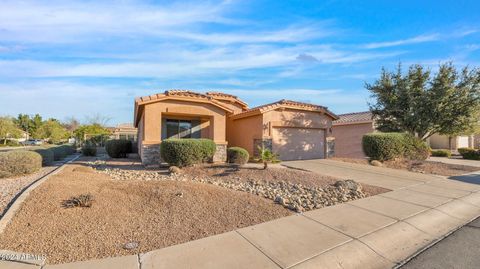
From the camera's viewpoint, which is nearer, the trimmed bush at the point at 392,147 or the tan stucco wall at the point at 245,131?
the trimmed bush at the point at 392,147

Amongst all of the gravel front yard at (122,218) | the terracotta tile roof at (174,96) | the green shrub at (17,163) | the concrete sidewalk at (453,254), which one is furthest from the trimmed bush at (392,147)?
the green shrub at (17,163)

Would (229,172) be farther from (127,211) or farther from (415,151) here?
(415,151)

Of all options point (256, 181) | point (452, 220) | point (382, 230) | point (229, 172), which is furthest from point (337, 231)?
point (229, 172)

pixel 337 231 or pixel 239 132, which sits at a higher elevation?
pixel 239 132

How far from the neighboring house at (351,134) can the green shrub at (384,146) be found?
580cm

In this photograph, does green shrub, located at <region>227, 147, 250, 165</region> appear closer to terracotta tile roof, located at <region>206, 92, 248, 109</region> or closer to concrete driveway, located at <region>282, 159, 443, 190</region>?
concrete driveway, located at <region>282, 159, 443, 190</region>

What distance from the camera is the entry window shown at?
15844mm

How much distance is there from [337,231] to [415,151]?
44.0ft

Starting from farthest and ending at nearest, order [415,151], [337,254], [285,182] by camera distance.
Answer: [415,151] → [285,182] → [337,254]

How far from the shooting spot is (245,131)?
17.1 metres

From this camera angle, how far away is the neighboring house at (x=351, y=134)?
826 inches

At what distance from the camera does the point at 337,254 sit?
13.1 ft

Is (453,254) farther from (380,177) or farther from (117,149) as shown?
(117,149)

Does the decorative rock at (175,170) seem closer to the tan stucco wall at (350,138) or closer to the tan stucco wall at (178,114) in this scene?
the tan stucco wall at (178,114)
